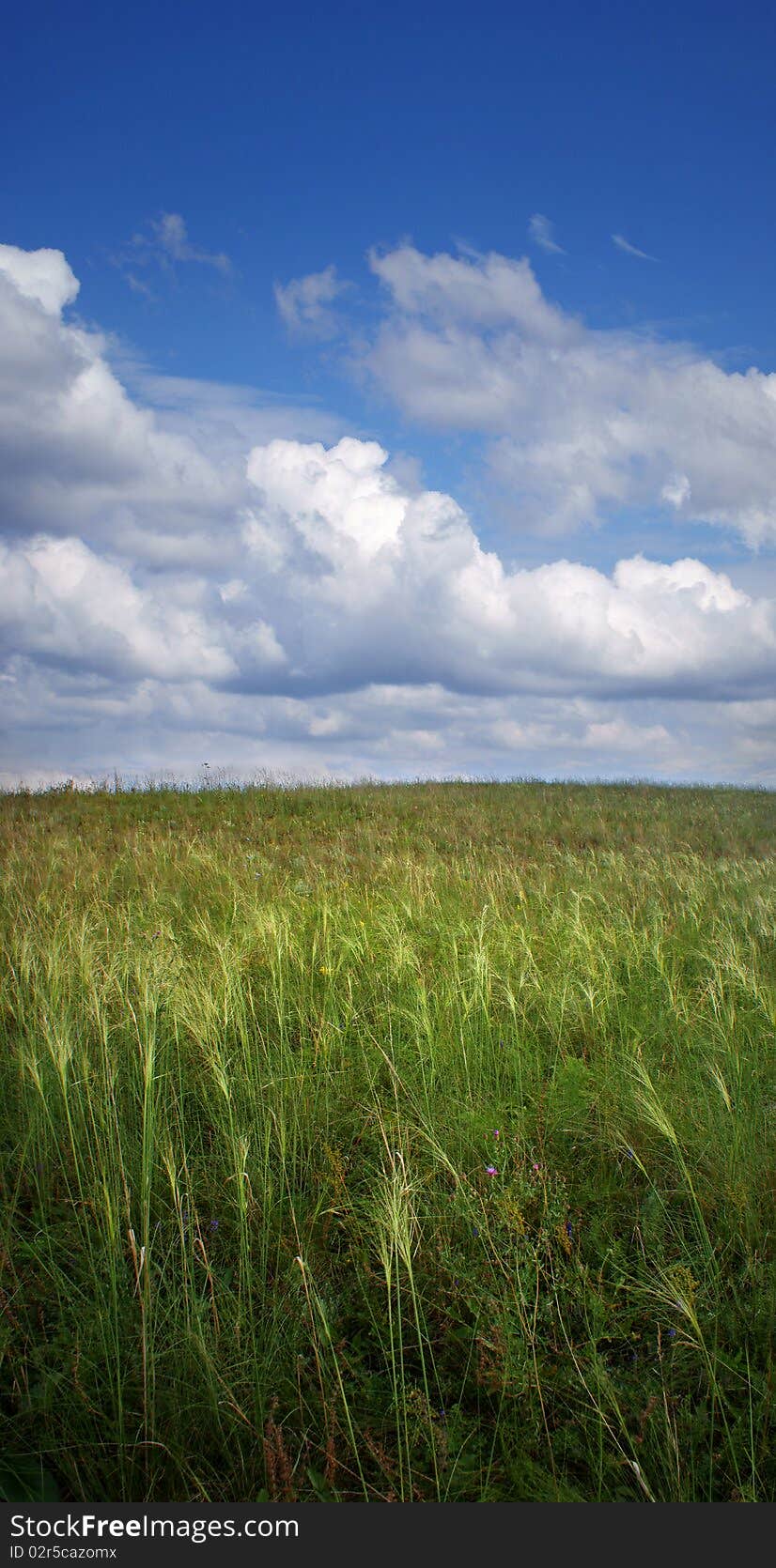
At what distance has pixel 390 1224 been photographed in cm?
223

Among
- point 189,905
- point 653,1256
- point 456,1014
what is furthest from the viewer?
point 189,905

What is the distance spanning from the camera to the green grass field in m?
2.03

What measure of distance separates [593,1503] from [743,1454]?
50cm

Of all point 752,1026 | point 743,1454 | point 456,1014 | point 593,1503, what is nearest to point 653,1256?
point 743,1454

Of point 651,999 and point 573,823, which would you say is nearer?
point 651,999

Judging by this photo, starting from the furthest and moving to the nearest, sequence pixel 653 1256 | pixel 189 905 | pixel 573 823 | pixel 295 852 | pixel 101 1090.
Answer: pixel 573 823 → pixel 295 852 → pixel 189 905 → pixel 101 1090 → pixel 653 1256

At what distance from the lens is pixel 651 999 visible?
5000 millimetres

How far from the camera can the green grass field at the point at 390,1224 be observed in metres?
2.03

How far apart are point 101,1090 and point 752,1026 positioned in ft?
11.6

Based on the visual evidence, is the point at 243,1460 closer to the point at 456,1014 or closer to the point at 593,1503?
the point at 593,1503

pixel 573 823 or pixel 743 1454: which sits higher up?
pixel 573 823

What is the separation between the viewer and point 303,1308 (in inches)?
95.0

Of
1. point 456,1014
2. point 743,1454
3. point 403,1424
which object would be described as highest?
point 456,1014

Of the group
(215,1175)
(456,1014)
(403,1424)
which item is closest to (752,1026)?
(456,1014)
